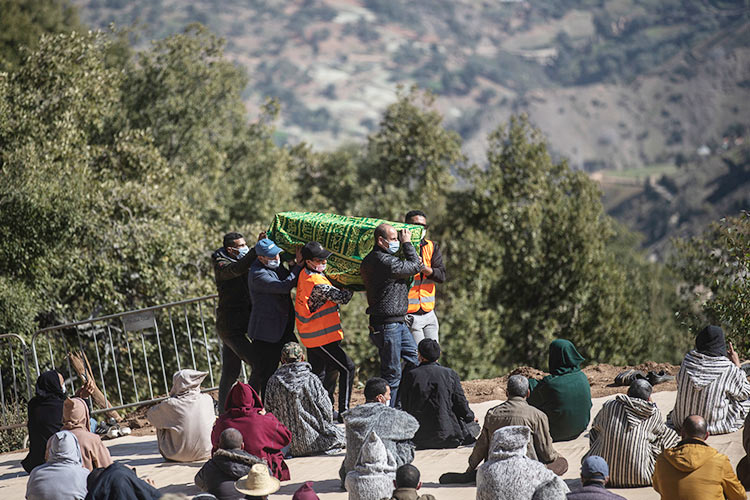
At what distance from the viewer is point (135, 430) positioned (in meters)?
11.4

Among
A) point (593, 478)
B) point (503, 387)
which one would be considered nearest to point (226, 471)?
point (593, 478)

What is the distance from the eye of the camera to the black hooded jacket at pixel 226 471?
691 centimetres

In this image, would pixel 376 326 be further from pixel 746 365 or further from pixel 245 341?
pixel 746 365

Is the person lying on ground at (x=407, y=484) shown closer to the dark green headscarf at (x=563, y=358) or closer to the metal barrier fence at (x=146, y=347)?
the dark green headscarf at (x=563, y=358)

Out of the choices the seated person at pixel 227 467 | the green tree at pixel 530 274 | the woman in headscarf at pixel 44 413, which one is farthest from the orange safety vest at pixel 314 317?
the green tree at pixel 530 274

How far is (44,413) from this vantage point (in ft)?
28.4

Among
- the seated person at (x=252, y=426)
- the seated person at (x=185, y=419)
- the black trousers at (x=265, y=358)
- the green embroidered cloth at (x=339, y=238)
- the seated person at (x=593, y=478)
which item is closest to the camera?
the seated person at (x=593, y=478)

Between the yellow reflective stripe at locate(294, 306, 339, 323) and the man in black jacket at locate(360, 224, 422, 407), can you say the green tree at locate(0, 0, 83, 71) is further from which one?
the man in black jacket at locate(360, 224, 422, 407)

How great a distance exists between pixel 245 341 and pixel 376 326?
1.45 metres

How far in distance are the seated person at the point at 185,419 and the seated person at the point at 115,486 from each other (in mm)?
2233

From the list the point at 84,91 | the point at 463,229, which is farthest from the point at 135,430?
the point at 463,229

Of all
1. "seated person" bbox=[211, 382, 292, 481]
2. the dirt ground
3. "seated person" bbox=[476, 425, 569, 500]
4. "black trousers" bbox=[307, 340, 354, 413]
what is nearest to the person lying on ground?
"seated person" bbox=[476, 425, 569, 500]

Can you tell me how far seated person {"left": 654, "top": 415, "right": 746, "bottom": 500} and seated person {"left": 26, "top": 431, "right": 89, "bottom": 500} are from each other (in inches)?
179

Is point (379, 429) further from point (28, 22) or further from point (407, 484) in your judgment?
point (28, 22)
